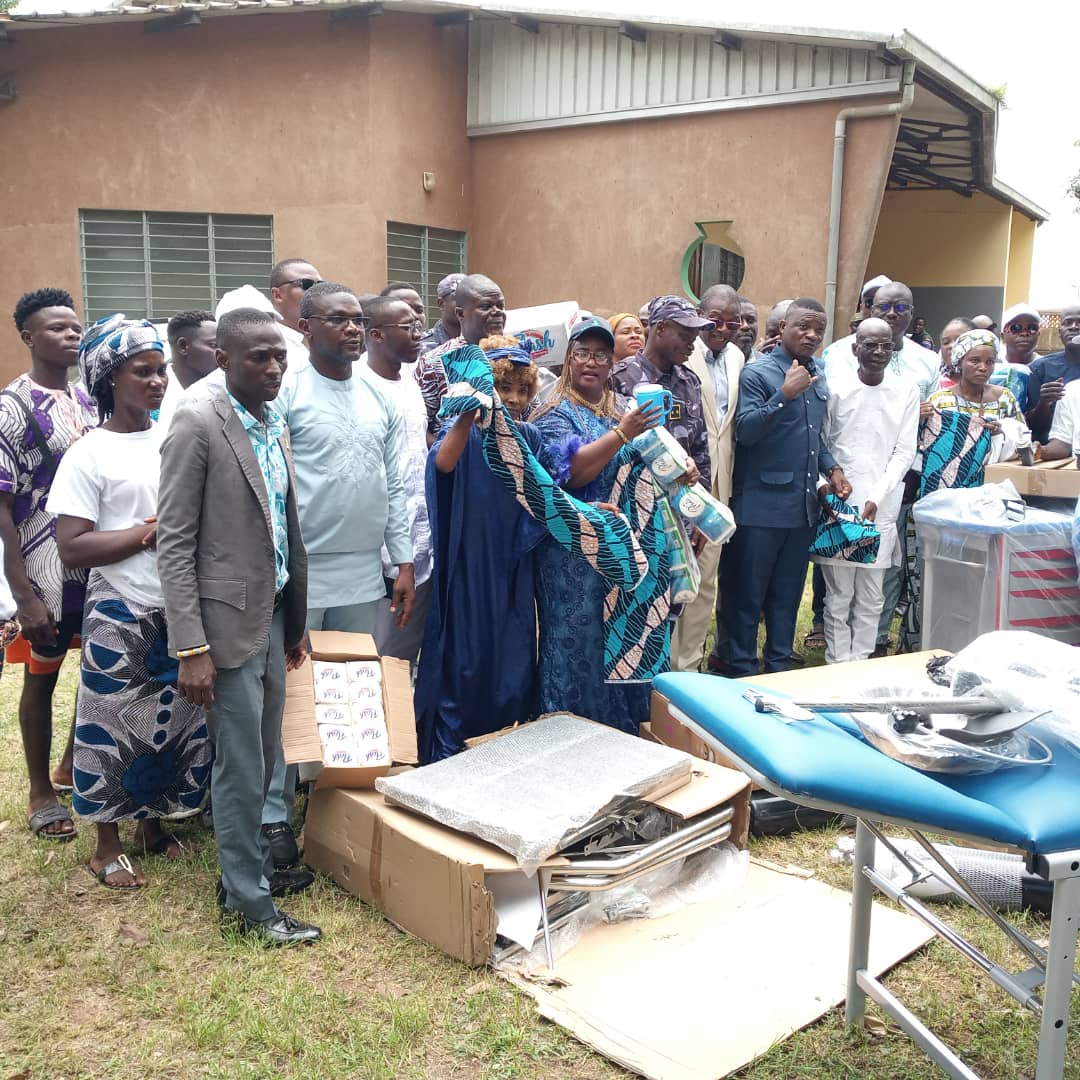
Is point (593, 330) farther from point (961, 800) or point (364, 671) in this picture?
point (961, 800)

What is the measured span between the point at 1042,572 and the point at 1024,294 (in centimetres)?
1622

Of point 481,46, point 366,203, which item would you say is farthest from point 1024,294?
point 366,203

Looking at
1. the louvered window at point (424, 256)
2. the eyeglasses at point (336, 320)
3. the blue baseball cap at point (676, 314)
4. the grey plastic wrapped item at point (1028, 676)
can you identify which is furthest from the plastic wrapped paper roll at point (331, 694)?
the louvered window at point (424, 256)

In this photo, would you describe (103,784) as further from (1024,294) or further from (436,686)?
(1024,294)

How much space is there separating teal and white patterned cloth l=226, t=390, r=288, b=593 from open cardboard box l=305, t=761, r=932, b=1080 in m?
0.83

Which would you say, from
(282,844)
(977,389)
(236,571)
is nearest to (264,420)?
(236,571)

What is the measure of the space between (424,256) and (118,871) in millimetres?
8001

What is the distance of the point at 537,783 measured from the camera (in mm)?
3307

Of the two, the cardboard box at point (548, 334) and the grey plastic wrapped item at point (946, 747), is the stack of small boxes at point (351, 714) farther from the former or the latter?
the grey plastic wrapped item at point (946, 747)

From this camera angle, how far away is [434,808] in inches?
125

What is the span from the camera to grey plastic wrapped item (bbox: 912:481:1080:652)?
4383 millimetres

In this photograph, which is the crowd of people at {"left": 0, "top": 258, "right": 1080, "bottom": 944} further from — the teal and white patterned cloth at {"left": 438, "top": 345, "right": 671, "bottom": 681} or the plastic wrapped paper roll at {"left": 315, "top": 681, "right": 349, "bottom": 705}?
the plastic wrapped paper roll at {"left": 315, "top": 681, "right": 349, "bottom": 705}

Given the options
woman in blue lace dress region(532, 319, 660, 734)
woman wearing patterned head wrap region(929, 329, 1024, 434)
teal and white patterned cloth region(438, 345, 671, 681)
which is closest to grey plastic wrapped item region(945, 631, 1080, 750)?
teal and white patterned cloth region(438, 345, 671, 681)

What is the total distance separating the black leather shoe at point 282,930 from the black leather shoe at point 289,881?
0.69 feet
